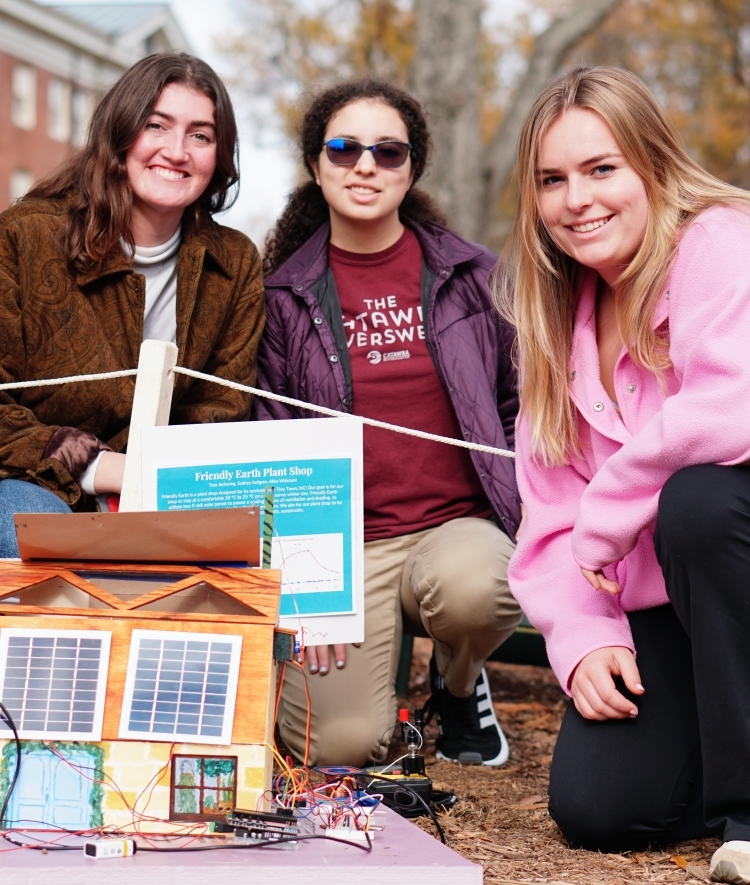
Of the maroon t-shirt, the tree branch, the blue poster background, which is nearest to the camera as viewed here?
the blue poster background

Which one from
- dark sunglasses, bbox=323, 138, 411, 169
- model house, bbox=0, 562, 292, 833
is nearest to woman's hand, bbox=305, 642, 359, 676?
model house, bbox=0, 562, 292, 833

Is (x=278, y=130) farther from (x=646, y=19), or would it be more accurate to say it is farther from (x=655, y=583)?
(x=655, y=583)

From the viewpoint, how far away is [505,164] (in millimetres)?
10633

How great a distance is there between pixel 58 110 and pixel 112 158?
111 feet

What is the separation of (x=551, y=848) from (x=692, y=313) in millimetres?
1313

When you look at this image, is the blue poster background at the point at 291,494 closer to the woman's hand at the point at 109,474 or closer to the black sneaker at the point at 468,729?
the woman's hand at the point at 109,474

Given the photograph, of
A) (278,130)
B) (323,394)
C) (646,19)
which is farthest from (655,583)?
(646,19)

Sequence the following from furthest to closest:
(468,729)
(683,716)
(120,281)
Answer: (468,729)
(120,281)
(683,716)

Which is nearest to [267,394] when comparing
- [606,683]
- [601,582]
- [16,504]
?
[16,504]

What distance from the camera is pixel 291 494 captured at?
9.51 feet

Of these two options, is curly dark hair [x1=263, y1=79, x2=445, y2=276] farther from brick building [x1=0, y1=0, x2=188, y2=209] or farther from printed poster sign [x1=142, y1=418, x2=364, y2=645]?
brick building [x1=0, y1=0, x2=188, y2=209]

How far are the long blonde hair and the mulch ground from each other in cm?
95

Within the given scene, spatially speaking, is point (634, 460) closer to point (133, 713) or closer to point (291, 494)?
point (291, 494)

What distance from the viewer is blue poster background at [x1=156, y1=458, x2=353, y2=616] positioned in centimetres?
280
